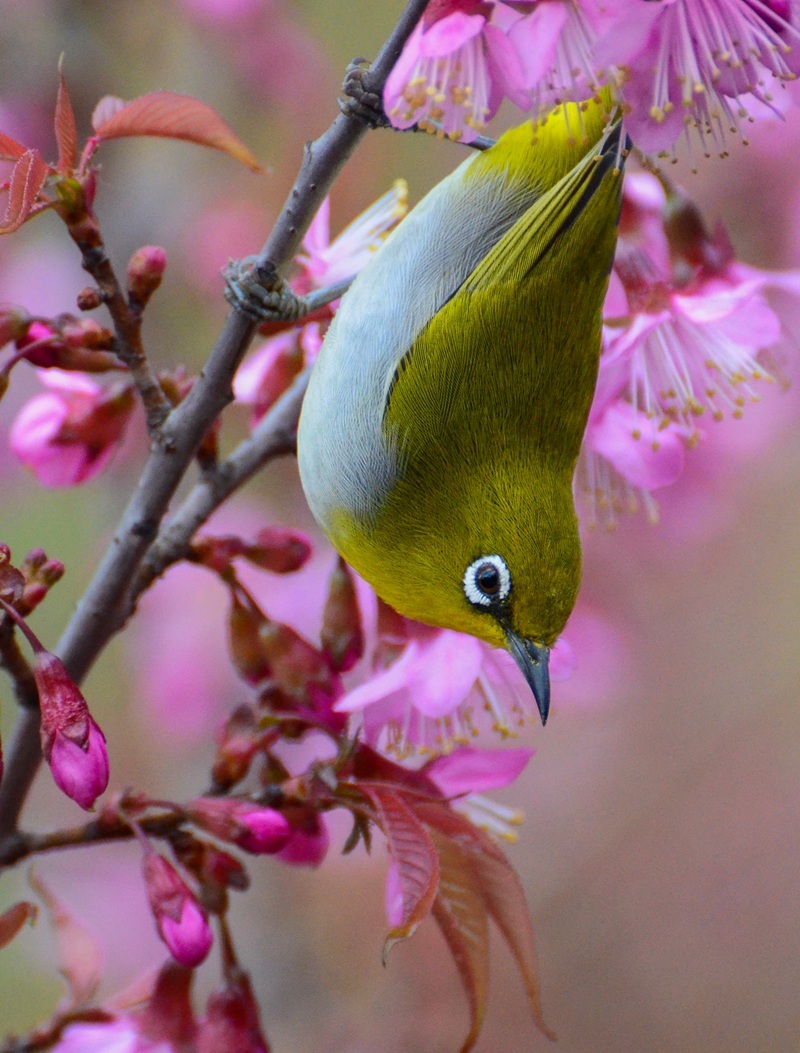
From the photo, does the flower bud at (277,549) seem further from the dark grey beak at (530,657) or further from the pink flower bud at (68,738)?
the pink flower bud at (68,738)

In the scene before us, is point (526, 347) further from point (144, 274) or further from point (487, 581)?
point (144, 274)

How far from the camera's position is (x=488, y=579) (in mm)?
1348

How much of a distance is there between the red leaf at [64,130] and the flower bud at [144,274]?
0.14 m

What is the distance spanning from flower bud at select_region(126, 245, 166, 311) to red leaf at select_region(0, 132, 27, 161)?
187 mm

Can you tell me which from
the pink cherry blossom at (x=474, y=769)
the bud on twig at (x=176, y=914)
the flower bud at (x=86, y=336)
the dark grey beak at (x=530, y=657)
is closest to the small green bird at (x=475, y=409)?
the dark grey beak at (x=530, y=657)

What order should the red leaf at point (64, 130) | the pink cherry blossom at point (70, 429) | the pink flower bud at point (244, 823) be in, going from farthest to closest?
the pink cherry blossom at point (70, 429) → the pink flower bud at point (244, 823) → the red leaf at point (64, 130)

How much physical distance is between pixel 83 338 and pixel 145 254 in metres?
0.12

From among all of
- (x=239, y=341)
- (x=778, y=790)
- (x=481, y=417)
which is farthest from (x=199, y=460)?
(x=778, y=790)

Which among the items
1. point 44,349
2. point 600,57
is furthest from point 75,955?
point 600,57

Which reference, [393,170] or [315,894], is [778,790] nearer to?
[315,894]

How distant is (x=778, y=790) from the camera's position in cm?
401

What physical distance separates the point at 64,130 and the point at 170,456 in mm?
379

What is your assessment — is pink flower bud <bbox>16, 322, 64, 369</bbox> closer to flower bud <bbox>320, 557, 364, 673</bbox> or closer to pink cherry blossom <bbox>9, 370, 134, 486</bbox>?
pink cherry blossom <bbox>9, 370, 134, 486</bbox>

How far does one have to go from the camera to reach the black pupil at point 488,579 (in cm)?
134
